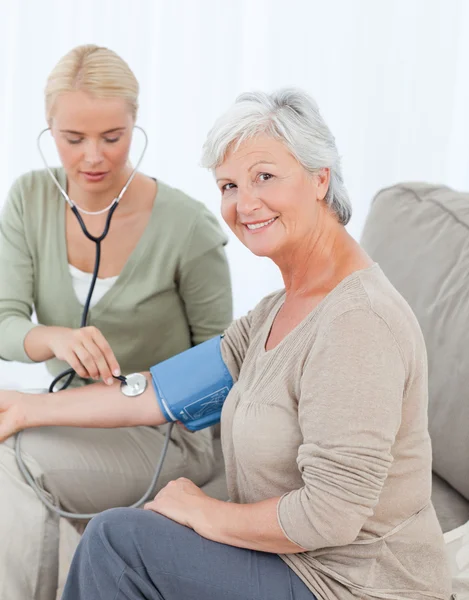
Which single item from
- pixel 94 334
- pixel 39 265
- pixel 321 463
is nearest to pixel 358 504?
pixel 321 463

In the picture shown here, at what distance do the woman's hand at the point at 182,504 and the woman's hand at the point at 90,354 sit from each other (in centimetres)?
36

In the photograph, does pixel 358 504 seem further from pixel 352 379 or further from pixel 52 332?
pixel 52 332

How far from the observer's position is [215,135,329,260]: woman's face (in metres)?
1.26

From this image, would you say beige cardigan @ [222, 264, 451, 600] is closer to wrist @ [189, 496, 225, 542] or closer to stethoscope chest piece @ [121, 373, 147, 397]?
wrist @ [189, 496, 225, 542]

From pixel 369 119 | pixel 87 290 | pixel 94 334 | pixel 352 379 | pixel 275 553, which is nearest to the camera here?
pixel 352 379

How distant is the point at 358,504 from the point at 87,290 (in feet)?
3.00

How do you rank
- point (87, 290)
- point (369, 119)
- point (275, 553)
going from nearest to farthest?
point (275, 553), point (87, 290), point (369, 119)

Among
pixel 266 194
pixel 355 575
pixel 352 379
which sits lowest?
pixel 355 575

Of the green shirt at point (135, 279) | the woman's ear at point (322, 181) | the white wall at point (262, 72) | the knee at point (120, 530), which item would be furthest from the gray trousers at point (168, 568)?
the white wall at point (262, 72)

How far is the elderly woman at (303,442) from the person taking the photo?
1.12 m

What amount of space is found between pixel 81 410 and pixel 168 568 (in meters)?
0.48

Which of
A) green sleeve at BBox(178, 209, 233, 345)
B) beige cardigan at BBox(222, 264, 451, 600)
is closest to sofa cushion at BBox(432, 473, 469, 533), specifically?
beige cardigan at BBox(222, 264, 451, 600)

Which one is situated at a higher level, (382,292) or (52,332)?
(382,292)

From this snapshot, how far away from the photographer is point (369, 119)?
8.93 ft
